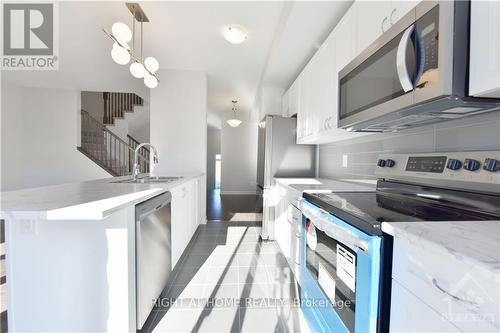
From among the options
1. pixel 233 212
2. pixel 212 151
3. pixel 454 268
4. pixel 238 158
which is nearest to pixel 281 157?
pixel 233 212

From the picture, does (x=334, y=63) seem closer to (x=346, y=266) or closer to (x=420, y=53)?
(x=420, y=53)

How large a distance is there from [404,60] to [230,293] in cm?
192

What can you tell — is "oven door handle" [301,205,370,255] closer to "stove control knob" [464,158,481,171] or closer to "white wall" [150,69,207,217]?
"stove control knob" [464,158,481,171]

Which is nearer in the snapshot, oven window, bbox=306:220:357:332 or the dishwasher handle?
oven window, bbox=306:220:357:332

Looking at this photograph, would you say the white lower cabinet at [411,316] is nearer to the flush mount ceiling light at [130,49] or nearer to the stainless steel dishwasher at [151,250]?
the stainless steel dishwasher at [151,250]

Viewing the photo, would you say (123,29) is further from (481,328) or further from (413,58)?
(481,328)

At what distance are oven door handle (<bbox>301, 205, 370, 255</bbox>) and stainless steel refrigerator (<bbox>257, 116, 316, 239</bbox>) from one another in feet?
4.98

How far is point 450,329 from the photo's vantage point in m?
0.55

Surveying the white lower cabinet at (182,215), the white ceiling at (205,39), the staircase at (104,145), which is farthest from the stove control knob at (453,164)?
the staircase at (104,145)

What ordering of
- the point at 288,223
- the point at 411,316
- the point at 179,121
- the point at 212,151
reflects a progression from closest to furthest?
the point at 411,316 → the point at 288,223 → the point at 179,121 → the point at 212,151

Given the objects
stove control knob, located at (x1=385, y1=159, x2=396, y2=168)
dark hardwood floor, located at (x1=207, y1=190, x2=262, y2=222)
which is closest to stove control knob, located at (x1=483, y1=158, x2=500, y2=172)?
stove control knob, located at (x1=385, y1=159, x2=396, y2=168)

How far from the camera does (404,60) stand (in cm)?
90

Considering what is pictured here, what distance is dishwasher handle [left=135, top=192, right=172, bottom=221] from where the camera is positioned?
131cm

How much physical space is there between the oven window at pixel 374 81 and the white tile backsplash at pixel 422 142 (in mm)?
425
